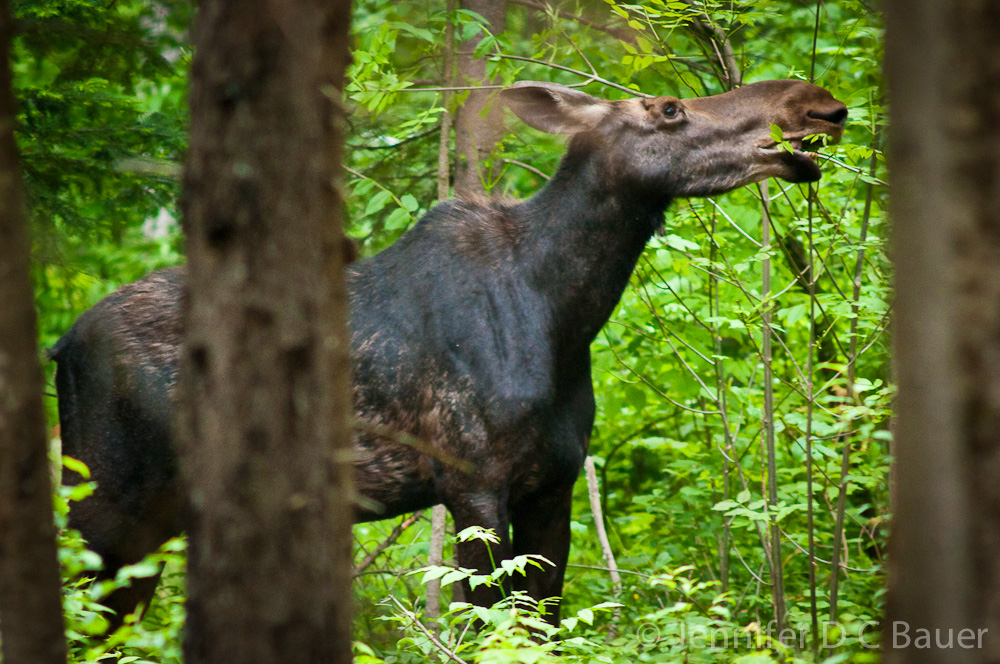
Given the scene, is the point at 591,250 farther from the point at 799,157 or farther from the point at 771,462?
the point at 771,462

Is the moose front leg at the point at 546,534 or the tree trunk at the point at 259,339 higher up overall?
the tree trunk at the point at 259,339

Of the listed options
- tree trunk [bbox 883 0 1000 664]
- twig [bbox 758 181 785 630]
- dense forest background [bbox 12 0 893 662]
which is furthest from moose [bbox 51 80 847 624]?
tree trunk [bbox 883 0 1000 664]

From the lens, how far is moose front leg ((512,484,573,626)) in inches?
184

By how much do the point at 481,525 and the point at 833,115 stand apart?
2.63 m

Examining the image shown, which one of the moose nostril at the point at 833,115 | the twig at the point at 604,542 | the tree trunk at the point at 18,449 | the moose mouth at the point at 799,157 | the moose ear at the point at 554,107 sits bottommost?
the twig at the point at 604,542

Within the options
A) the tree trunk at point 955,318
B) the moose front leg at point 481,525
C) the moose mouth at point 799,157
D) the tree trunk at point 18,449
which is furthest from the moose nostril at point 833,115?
the tree trunk at point 18,449

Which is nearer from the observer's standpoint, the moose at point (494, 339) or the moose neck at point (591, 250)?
the moose at point (494, 339)

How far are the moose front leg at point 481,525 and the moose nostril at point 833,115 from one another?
243cm

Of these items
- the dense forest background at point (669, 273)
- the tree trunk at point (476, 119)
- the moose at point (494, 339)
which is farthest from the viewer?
the tree trunk at point (476, 119)

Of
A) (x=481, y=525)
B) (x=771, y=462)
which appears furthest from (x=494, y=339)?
(x=771, y=462)

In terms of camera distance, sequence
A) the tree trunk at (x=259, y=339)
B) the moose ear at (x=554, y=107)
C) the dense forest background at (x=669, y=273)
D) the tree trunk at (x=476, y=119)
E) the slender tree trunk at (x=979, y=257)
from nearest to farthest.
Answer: the slender tree trunk at (x=979, y=257) → the tree trunk at (x=259, y=339) → the dense forest background at (x=669, y=273) → the moose ear at (x=554, y=107) → the tree trunk at (x=476, y=119)

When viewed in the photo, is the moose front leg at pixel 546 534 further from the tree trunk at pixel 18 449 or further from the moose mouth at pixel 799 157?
the tree trunk at pixel 18 449

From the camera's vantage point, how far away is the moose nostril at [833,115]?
4.38 m

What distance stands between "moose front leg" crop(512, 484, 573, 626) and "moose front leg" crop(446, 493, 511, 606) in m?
0.32
